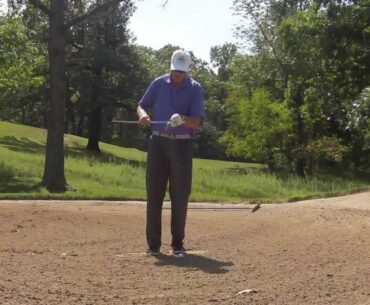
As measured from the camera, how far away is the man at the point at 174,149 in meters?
6.58

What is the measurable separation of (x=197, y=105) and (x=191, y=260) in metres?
1.56

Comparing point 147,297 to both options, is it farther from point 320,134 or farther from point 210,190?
point 320,134

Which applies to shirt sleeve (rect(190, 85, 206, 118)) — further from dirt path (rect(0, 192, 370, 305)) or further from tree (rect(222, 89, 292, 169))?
tree (rect(222, 89, 292, 169))

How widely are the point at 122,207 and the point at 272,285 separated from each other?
21.3 ft

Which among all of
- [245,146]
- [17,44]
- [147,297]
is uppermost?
[17,44]

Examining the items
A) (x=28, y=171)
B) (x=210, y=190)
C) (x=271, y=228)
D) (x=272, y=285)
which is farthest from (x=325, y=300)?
(x=28, y=171)

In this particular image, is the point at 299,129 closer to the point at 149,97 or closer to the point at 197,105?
the point at 149,97

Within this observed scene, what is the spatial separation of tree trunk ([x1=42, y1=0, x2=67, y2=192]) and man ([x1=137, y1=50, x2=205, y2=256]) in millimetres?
11013

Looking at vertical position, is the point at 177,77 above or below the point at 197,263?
above

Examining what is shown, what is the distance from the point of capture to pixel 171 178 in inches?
263

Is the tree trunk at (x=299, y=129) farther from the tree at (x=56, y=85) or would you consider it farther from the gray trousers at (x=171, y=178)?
the gray trousers at (x=171, y=178)

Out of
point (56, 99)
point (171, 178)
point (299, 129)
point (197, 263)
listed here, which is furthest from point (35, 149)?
point (197, 263)

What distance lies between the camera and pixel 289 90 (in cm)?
3700

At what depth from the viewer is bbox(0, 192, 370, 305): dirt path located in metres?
4.57
